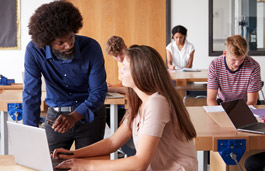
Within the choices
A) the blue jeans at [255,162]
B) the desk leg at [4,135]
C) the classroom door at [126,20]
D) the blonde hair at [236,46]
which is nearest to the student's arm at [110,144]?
the blue jeans at [255,162]

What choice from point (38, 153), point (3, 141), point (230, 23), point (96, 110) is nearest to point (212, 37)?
point (230, 23)

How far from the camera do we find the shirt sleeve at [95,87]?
7.16 ft

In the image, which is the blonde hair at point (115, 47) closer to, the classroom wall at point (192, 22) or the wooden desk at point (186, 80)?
the wooden desk at point (186, 80)

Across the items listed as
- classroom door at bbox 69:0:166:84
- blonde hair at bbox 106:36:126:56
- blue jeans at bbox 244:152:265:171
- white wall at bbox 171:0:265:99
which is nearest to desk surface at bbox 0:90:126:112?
blonde hair at bbox 106:36:126:56

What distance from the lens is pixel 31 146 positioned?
1548 millimetres

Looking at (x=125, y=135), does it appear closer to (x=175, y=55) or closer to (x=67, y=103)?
(x=67, y=103)

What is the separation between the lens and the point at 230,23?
7035 mm

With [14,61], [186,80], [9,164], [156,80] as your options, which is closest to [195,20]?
[186,80]

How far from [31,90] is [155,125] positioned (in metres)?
0.86

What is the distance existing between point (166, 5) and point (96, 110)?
506 cm

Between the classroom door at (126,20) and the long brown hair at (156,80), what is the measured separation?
17.7ft

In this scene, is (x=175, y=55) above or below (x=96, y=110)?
above

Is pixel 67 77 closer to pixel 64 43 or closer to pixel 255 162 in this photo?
pixel 64 43

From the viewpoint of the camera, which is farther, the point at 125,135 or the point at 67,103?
the point at 67,103
